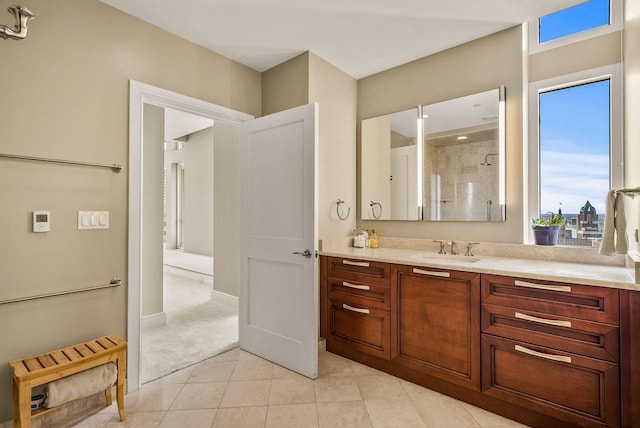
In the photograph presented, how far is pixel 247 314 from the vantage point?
288 centimetres

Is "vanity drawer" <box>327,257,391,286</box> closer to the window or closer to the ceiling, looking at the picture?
the window

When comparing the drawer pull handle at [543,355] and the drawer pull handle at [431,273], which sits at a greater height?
the drawer pull handle at [431,273]

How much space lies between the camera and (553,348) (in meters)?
1.74

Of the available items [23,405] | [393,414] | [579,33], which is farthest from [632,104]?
[23,405]

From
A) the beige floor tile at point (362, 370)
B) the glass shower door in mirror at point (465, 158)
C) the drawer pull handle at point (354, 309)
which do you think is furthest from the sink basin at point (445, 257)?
the beige floor tile at point (362, 370)

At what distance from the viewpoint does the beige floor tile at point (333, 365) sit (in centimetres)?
248

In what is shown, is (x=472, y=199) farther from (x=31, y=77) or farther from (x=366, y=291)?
(x=31, y=77)

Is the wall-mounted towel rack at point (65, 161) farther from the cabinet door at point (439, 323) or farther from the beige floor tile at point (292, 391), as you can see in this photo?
the cabinet door at point (439, 323)

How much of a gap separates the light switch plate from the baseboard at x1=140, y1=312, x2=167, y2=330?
5.58ft

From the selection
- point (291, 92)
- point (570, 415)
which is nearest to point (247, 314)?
point (291, 92)

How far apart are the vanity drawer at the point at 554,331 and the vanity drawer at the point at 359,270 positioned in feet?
2.33

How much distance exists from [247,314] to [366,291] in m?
1.12

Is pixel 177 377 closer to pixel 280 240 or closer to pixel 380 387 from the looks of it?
pixel 280 240

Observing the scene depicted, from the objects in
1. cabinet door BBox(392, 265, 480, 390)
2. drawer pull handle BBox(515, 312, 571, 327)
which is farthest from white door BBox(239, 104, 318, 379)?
drawer pull handle BBox(515, 312, 571, 327)
